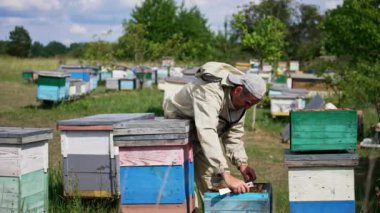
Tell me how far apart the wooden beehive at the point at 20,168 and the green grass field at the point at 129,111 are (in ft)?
1.65

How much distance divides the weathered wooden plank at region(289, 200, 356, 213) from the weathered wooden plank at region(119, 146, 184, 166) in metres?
0.80

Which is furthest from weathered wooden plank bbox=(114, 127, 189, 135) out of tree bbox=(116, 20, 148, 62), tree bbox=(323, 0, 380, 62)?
A: tree bbox=(116, 20, 148, 62)

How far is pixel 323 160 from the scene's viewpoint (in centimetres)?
355

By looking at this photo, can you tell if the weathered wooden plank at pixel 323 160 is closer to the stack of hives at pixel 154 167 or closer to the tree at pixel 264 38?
the stack of hives at pixel 154 167

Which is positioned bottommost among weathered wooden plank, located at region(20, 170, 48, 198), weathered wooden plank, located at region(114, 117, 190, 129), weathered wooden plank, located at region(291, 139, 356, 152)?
weathered wooden plank, located at region(20, 170, 48, 198)

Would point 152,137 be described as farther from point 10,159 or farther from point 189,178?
point 10,159

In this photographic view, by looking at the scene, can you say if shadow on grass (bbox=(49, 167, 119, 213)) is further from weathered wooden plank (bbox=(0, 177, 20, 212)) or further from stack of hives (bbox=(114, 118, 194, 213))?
stack of hives (bbox=(114, 118, 194, 213))

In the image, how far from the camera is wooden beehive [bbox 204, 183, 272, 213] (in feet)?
10.8

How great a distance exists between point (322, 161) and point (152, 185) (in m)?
1.11

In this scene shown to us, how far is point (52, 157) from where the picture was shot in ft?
25.5

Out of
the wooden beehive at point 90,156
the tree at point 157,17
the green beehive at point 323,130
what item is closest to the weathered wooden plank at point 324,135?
the green beehive at point 323,130

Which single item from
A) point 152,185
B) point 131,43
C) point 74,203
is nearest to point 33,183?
point 74,203

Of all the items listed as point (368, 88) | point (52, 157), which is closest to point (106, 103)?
point (52, 157)

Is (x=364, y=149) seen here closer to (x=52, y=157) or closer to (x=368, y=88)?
(x=368, y=88)
